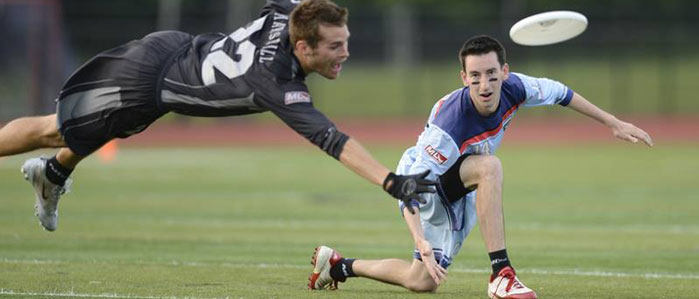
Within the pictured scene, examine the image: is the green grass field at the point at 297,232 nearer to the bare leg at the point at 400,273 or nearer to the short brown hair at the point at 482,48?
the bare leg at the point at 400,273

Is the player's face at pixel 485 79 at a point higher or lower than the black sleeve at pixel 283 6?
lower

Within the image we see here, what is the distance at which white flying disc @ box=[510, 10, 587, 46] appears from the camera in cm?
839

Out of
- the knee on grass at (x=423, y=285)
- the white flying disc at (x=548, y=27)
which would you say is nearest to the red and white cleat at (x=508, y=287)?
the knee on grass at (x=423, y=285)

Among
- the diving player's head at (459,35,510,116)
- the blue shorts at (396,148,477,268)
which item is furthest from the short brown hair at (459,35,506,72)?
the blue shorts at (396,148,477,268)

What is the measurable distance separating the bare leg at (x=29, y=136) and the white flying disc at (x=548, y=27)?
3.37m

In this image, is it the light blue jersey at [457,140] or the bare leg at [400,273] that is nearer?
the light blue jersey at [457,140]

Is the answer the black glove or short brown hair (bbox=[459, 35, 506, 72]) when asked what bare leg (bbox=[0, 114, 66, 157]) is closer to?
the black glove

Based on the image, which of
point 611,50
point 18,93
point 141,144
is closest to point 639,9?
point 611,50

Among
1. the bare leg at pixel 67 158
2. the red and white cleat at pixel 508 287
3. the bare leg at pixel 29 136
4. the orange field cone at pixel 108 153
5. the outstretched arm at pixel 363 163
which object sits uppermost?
the outstretched arm at pixel 363 163

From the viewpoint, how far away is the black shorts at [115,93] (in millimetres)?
7895

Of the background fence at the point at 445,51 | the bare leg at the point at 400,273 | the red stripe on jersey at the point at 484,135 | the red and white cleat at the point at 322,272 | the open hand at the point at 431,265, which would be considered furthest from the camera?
the background fence at the point at 445,51

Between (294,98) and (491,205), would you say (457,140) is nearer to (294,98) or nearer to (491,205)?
(491,205)

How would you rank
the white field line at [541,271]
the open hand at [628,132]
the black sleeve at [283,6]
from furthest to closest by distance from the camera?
the white field line at [541,271] < the open hand at [628,132] < the black sleeve at [283,6]

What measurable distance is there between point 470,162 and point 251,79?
161cm
